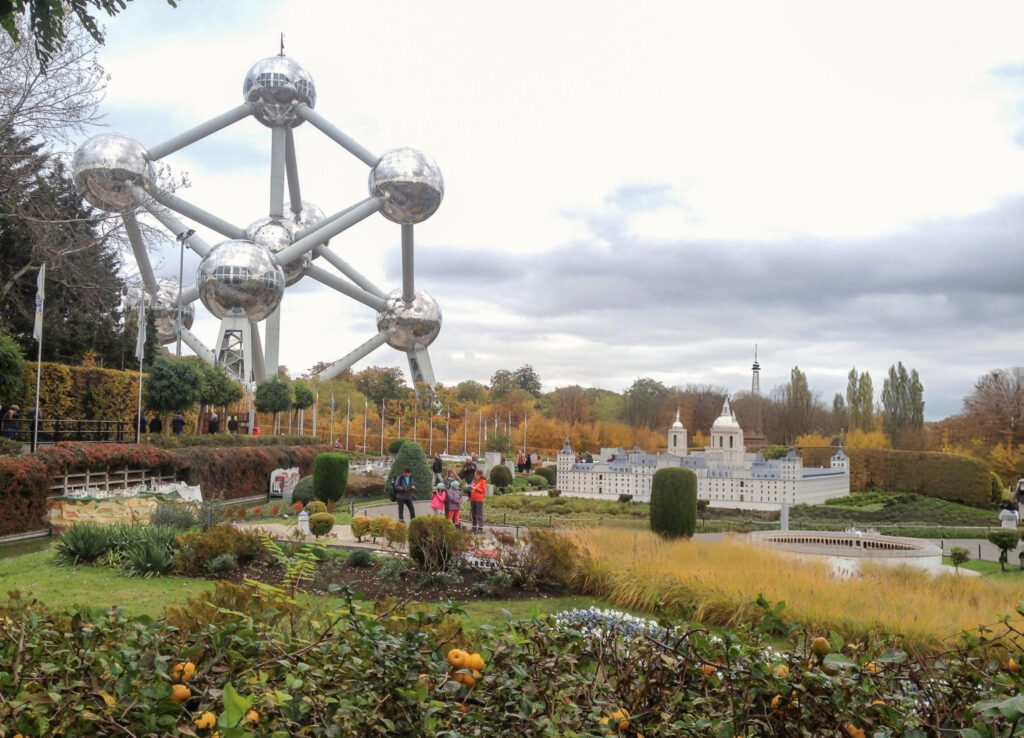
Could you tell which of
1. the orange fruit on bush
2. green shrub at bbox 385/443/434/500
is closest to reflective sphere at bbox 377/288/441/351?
green shrub at bbox 385/443/434/500

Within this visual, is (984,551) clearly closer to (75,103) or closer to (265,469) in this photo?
(265,469)

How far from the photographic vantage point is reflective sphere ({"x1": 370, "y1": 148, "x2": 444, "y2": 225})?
33.5 metres

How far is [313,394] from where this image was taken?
36938 millimetres

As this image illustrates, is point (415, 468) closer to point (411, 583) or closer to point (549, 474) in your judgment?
point (549, 474)

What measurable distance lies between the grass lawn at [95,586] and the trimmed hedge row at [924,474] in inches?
1150

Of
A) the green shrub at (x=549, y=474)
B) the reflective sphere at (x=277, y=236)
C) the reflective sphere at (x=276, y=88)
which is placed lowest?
the green shrub at (x=549, y=474)

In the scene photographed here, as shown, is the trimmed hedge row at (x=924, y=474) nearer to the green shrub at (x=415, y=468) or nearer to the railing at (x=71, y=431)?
the green shrub at (x=415, y=468)

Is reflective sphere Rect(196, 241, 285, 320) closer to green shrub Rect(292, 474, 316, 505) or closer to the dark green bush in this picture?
green shrub Rect(292, 474, 316, 505)

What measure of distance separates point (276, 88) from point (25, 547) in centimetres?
2312

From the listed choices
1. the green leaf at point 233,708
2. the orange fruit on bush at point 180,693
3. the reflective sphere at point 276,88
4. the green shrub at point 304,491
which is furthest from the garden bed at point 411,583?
the reflective sphere at point 276,88

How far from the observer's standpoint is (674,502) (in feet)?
52.6

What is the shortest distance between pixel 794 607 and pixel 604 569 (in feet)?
8.24

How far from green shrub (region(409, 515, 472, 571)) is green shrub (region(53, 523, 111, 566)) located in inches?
174

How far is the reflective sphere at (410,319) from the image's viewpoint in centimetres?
4153
